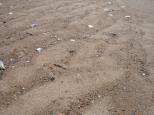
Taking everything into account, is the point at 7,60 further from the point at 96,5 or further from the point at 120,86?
the point at 96,5

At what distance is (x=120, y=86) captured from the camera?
8.87ft

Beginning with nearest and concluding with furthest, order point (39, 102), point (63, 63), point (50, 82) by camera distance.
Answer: point (39, 102) < point (50, 82) < point (63, 63)

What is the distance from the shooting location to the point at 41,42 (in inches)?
132

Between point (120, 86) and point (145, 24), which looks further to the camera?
point (145, 24)

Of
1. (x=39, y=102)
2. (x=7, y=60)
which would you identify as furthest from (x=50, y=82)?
(x=7, y=60)

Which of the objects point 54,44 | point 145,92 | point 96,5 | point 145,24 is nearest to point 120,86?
point 145,92

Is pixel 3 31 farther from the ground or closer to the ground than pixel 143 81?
farther from the ground

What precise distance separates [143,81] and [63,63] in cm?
91

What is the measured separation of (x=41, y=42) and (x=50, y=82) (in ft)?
2.78

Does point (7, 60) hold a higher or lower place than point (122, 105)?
higher

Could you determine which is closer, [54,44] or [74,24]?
[54,44]

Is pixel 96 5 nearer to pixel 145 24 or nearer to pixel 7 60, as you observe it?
pixel 145 24

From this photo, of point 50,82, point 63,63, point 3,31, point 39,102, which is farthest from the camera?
point 3,31

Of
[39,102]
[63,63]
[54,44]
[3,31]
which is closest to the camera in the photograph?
[39,102]
